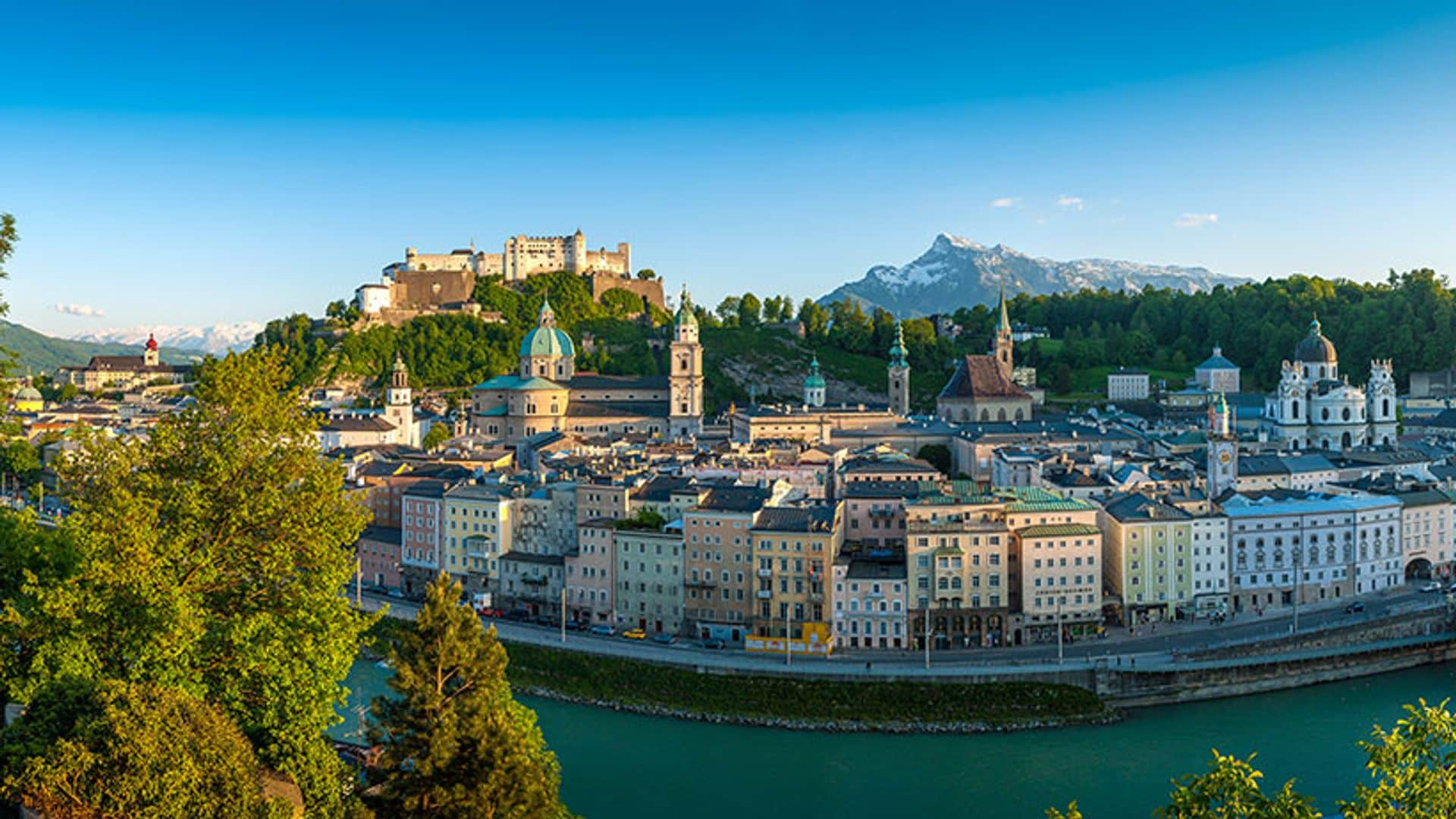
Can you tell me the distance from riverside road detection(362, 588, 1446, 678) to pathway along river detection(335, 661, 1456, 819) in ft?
4.74

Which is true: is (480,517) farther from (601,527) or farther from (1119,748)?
(1119,748)

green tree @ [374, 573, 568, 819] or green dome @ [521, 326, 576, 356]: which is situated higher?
green dome @ [521, 326, 576, 356]

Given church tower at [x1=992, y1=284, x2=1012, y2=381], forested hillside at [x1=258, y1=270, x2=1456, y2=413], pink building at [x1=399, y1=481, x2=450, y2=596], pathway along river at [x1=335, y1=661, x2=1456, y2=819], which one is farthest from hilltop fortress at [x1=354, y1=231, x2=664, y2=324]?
pathway along river at [x1=335, y1=661, x2=1456, y2=819]

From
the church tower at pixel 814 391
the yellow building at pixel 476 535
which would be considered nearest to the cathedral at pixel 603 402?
the church tower at pixel 814 391

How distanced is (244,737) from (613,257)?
206 feet

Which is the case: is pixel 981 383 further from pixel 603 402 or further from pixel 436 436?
pixel 436 436

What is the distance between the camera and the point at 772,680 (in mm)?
21031

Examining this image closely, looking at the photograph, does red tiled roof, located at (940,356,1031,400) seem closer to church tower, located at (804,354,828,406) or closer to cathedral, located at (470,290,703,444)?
church tower, located at (804,354,828,406)

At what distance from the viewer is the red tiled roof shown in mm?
47281

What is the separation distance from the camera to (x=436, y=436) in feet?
Result: 153

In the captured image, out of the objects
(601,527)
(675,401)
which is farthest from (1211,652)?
(675,401)

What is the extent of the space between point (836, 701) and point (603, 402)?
2962cm

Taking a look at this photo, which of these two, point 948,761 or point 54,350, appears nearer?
point 948,761

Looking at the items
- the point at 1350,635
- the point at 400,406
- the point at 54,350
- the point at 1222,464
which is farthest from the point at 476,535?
A: the point at 54,350
